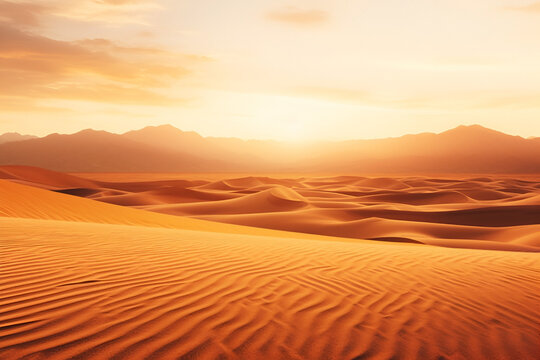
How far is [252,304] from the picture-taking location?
386 cm

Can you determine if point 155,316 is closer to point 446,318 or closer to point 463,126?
point 446,318

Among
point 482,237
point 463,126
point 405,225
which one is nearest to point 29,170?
point 405,225

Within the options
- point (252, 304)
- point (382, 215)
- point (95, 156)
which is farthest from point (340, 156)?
point (252, 304)

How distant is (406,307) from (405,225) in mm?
15327

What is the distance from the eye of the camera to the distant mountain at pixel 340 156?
141000 millimetres

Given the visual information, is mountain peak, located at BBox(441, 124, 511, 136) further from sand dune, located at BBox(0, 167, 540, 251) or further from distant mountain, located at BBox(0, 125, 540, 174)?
sand dune, located at BBox(0, 167, 540, 251)

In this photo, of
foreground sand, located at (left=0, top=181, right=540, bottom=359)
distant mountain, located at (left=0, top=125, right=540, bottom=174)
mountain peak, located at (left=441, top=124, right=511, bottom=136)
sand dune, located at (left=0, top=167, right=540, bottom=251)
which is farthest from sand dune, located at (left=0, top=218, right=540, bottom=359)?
mountain peak, located at (left=441, top=124, right=511, bottom=136)

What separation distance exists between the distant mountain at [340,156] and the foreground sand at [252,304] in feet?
439

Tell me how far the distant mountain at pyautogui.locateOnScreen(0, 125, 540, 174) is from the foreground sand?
5269 inches

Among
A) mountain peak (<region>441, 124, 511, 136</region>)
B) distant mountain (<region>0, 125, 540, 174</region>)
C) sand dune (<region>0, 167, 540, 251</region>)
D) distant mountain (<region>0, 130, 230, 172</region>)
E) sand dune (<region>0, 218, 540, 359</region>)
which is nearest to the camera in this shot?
sand dune (<region>0, 218, 540, 359</region>)

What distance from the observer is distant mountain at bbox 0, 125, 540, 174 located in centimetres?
14100

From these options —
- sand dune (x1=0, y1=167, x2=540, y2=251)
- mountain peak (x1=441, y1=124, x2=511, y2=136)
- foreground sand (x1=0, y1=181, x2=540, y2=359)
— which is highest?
mountain peak (x1=441, y1=124, x2=511, y2=136)

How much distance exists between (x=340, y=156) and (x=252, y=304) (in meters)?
168

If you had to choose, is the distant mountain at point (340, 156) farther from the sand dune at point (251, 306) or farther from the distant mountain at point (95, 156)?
the sand dune at point (251, 306)
